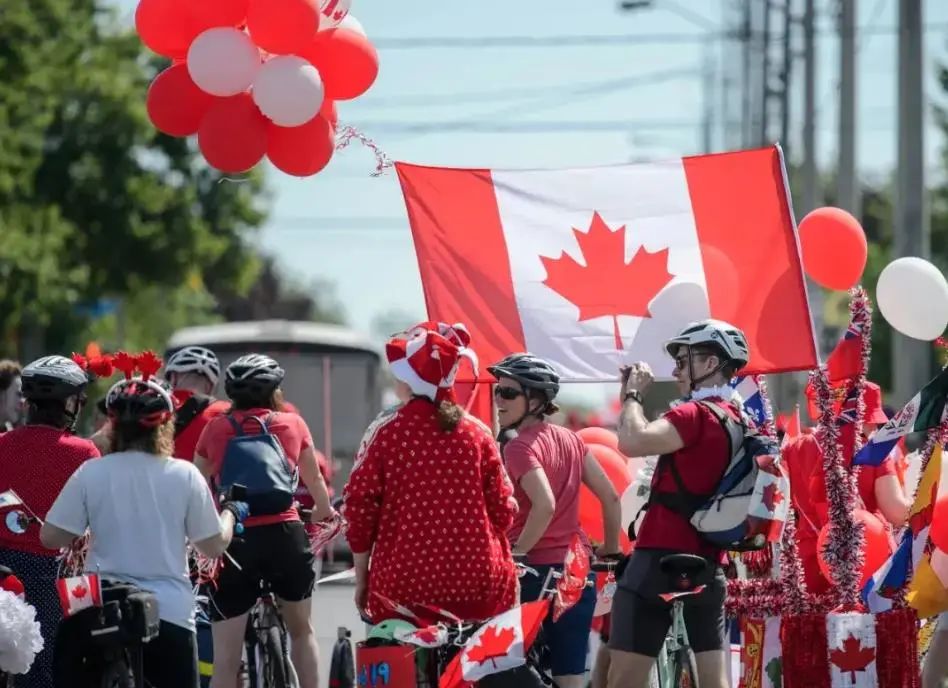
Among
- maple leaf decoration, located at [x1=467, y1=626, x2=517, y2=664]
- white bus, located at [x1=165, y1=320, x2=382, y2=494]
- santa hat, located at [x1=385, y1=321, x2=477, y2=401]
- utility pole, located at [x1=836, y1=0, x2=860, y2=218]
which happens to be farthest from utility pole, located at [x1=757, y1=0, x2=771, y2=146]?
maple leaf decoration, located at [x1=467, y1=626, x2=517, y2=664]

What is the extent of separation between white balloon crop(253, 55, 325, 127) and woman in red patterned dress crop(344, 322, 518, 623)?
2127mm

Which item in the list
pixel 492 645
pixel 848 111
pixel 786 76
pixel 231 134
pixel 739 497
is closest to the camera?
pixel 492 645

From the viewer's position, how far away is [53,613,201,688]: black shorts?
23.0 feet

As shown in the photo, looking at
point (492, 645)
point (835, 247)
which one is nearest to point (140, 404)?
point (492, 645)

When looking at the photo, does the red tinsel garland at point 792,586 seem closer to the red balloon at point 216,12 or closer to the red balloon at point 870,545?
the red balloon at point 870,545

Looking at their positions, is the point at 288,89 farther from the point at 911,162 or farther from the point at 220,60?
the point at 911,162

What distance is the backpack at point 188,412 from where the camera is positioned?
9734mm

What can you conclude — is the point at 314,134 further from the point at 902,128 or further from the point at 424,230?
the point at 902,128

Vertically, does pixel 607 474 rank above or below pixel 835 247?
below

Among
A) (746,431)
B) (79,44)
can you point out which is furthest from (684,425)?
(79,44)

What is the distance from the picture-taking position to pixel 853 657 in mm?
8695

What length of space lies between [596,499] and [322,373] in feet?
43.6

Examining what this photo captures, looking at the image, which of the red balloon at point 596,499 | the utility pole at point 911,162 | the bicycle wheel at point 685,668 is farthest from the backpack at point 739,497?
the utility pole at point 911,162

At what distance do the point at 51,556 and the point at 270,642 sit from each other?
1.49m
